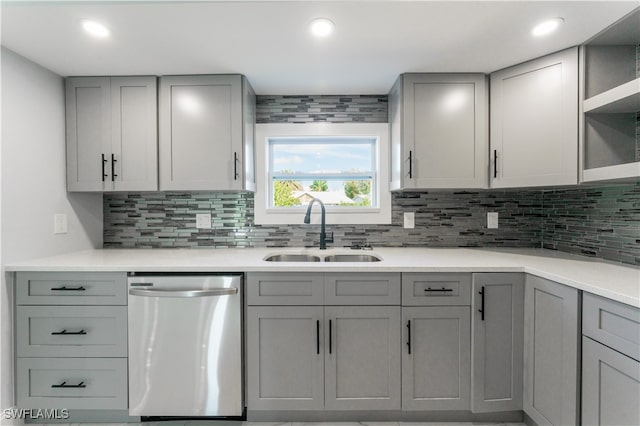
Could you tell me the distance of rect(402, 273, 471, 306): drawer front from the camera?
5.50 feet

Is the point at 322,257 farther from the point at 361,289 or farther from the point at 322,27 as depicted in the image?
the point at 322,27

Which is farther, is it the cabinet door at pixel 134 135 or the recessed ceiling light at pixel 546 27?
the cabinet door at pixel 134 135

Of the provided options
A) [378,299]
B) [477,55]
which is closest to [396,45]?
[477,55]

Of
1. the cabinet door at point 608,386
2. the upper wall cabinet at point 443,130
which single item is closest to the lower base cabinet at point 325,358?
the cabinet door at point 608,386

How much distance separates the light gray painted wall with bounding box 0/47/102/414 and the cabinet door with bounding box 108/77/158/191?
1.13ft

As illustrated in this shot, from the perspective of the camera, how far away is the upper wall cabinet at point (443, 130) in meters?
2.03

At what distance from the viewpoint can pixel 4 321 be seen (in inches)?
65.1

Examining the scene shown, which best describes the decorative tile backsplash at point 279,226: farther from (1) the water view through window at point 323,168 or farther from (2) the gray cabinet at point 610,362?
(2) the gray cabinet at point 610,362

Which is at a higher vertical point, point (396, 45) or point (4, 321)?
point (396, 45)

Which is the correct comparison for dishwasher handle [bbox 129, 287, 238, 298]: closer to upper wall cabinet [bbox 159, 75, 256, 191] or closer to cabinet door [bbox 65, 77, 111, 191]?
upper wall cabinet [bbox 159, 75, 256, 191]

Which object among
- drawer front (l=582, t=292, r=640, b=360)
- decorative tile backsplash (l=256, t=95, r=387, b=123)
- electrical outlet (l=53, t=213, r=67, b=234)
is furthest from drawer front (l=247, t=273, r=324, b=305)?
electrical outlet (l=53, t=213, r=67, b=234)

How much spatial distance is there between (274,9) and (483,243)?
86.0 inches

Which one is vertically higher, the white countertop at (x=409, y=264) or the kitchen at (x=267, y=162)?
the kitchen at (x=267, y=162)

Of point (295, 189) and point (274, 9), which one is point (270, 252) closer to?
point (295, 189)
